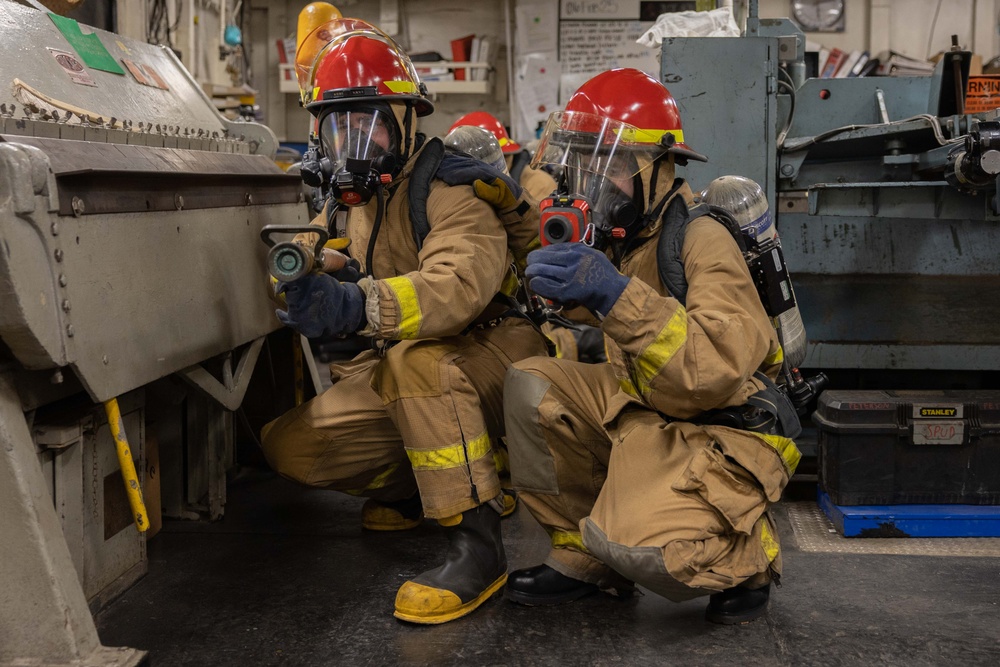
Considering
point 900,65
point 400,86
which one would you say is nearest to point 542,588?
point 400,86

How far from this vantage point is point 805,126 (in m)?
3.72

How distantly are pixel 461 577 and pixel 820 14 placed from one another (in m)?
6.07

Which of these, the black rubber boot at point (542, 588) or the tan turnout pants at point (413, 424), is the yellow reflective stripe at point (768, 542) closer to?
the black rubber boot at point (542, 588)

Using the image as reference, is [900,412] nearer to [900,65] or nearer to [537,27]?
[900,65]

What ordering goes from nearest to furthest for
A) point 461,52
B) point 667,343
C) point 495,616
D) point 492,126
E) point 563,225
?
point 667,343, point 563,225, point 495,616, point 492,126, point 461,52

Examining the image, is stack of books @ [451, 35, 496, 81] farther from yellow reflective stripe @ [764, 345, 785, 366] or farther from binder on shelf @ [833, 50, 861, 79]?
yellow reflective stripe @ [764, 345, 785, 366]

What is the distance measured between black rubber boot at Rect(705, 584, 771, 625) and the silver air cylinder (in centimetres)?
69

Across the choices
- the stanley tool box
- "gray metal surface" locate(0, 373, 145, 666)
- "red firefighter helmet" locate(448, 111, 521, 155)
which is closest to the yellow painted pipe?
"gray metal surface" locate(0, 373, 145, 666)

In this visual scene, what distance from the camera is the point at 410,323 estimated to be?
2.24 meters

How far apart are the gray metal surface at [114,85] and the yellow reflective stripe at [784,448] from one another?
1.71 metres

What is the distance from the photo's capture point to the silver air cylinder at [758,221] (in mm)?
2623

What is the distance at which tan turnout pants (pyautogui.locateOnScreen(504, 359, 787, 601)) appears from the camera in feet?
6.82

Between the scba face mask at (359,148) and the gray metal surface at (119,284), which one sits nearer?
the gray metal surface at (119,284)

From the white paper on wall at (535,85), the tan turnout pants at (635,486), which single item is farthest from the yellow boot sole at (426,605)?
the white paper on wall at (535,85)
